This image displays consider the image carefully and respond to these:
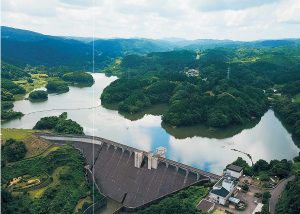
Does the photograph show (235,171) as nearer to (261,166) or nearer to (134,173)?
(261,166)

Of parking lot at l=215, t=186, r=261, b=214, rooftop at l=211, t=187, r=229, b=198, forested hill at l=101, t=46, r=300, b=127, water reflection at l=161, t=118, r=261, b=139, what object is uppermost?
rooftop at l=211, t=187, r=229, b=198

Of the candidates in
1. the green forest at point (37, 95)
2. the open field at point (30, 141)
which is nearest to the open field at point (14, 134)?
the open field at point (30, 141)

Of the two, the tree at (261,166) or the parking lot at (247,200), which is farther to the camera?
the tree at (261,166)

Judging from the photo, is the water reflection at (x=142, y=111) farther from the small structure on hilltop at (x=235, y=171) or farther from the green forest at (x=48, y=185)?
the small structure on hilltop at (x=235, y=171)

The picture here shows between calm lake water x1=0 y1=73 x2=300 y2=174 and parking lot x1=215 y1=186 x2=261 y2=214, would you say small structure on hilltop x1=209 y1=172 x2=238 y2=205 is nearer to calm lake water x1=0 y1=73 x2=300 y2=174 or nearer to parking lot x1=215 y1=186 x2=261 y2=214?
parking lot x1=215 y1=186 x2=261 y2=214

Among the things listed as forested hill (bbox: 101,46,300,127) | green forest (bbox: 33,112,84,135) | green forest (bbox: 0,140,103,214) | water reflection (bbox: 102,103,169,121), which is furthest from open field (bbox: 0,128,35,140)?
forested hill (bbox: 101,46,300,127)
